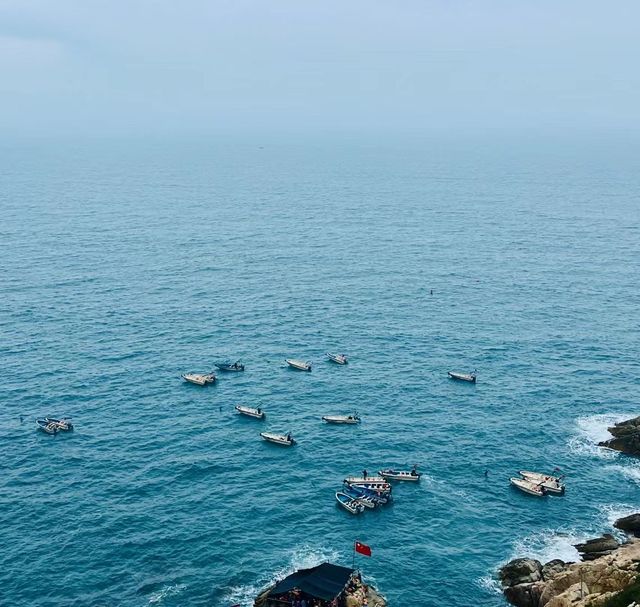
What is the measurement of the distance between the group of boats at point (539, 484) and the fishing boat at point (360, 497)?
22358mm

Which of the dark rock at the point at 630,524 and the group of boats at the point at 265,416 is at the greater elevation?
the group of boats at the point at 265,416

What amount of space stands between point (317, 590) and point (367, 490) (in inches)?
1005

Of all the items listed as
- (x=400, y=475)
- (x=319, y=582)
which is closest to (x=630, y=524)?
(x=400, y=475)

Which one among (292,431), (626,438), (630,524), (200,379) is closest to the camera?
(630,524)

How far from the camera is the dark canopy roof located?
79.8m

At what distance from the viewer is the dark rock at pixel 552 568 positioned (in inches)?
3401

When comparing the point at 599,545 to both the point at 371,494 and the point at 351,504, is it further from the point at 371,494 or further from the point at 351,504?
the point at 351,504

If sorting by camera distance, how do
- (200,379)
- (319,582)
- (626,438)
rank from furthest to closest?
(200,379) < (626,438) < (319,582)

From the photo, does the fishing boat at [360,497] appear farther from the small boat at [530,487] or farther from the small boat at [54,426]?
the small boat at [54,426]

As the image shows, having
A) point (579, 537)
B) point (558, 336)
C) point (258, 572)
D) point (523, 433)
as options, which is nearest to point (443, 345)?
point (558, 336)

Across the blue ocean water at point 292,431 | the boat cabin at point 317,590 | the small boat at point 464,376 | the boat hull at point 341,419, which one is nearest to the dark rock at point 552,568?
the blue ocean water at point 292,431

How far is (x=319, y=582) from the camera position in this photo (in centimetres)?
8150

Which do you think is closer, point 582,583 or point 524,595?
point 582,583

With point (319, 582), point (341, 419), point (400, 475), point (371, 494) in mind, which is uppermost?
point (341, 419)
